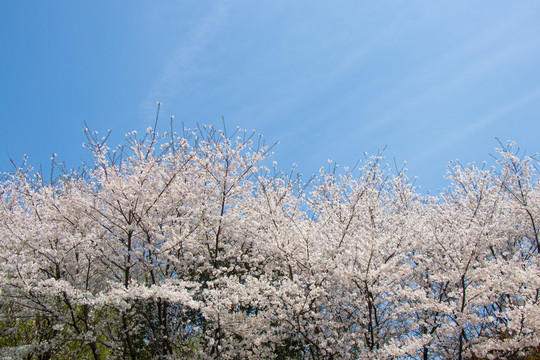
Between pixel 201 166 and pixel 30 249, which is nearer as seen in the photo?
pixel 30 249

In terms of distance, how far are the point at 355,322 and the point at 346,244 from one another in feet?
6.79

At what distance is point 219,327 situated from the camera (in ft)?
26.8

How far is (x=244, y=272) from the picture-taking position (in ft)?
37.8

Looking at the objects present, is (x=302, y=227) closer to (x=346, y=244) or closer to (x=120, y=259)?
(x=346, y=244)

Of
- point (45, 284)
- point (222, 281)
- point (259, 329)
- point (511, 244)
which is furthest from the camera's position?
point (511, 244)

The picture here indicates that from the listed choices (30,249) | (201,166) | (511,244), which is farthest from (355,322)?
(30,249)

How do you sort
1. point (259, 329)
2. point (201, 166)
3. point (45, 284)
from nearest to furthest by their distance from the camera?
point (45, 284) → point (259, 329) → point (201, 166)

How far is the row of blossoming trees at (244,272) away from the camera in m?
7.88

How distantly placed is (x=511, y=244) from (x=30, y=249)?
15676mm

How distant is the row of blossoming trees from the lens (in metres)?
7.88

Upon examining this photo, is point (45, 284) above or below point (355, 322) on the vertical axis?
above

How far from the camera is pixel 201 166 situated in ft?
35.7

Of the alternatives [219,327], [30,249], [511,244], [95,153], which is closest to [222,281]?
[219,327]

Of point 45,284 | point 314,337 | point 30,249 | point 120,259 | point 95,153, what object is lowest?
point 314,337
